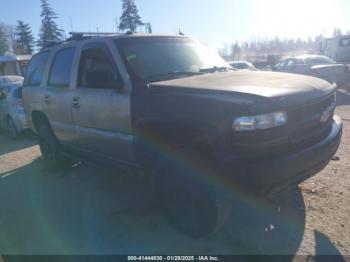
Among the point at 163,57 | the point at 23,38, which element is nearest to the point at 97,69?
the point at 163,57

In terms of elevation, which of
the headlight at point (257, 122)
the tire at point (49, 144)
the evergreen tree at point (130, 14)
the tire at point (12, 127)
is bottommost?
the tire at point (12, 127)

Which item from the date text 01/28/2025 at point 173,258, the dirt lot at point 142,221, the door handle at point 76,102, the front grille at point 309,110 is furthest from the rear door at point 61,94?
the front grille at point 309,110

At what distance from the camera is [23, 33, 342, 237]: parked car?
2.76m

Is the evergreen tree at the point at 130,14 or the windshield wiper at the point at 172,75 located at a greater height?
the evergreen tree at the point at 130,14

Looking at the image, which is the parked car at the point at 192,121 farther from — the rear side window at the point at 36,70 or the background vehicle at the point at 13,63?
the background vehicle at the point at 13,63

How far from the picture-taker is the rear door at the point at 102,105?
3.74 m

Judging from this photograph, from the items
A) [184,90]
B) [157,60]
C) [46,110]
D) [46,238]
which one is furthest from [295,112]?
[46,110]

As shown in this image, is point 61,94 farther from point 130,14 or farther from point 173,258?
point 130,14

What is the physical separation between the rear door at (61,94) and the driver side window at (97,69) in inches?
11.8

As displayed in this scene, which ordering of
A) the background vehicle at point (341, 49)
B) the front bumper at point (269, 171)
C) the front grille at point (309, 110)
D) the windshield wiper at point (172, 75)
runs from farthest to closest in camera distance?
1. the background vehicle at point (341, 49)
2. the windshield wiper at point (172, 75)
3. the front grille at point (309, 110)
4. the front bumper at point (269, 171)

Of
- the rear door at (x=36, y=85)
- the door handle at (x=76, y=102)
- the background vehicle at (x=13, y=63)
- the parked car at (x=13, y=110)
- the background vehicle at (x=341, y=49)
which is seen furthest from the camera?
the background vehicle at (x=13, y=63)

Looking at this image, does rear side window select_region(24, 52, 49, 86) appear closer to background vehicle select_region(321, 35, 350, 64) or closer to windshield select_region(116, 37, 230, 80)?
windshield select_region(116, 37, 230, 80)

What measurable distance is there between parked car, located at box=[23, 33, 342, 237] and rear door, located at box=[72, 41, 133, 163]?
13 millimetres

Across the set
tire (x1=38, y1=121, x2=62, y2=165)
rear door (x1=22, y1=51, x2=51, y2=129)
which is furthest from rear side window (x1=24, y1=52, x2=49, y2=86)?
tire (x1=38, y1=121, x2=62, y2=165)
